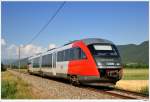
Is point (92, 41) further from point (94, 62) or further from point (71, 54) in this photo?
point (71, 54)

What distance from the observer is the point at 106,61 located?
49.1ft

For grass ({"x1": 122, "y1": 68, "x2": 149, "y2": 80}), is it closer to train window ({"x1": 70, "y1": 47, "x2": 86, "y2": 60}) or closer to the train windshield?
train window ({"x1": 70, "y1": 47, "x2": 86, "y2": 60})

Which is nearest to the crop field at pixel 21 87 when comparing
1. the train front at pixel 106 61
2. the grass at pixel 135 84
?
the grass at pixel 135 84

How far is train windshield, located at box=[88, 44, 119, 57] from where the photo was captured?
50.0 feet

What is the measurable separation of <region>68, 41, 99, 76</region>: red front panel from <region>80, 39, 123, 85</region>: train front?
0.59ft

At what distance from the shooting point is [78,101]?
37.9 ft

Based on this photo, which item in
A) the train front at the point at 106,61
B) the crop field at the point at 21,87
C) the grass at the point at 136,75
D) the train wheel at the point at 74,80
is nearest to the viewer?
the crop field at the point at 21,87

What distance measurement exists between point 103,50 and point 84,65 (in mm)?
1153

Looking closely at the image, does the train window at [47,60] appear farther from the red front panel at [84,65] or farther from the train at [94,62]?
the red front panel at [84,65]

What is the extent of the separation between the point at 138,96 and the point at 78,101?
9.75 ft

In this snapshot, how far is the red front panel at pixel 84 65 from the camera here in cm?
1496

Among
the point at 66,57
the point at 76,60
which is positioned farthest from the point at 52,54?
the point at 76,60

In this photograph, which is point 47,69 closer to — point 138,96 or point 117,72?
point 117,72

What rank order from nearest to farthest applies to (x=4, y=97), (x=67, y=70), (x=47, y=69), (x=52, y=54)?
(x=4, y=97)
(x=67, y=70)
(x=52, y=54)
(x=47, y=69)
